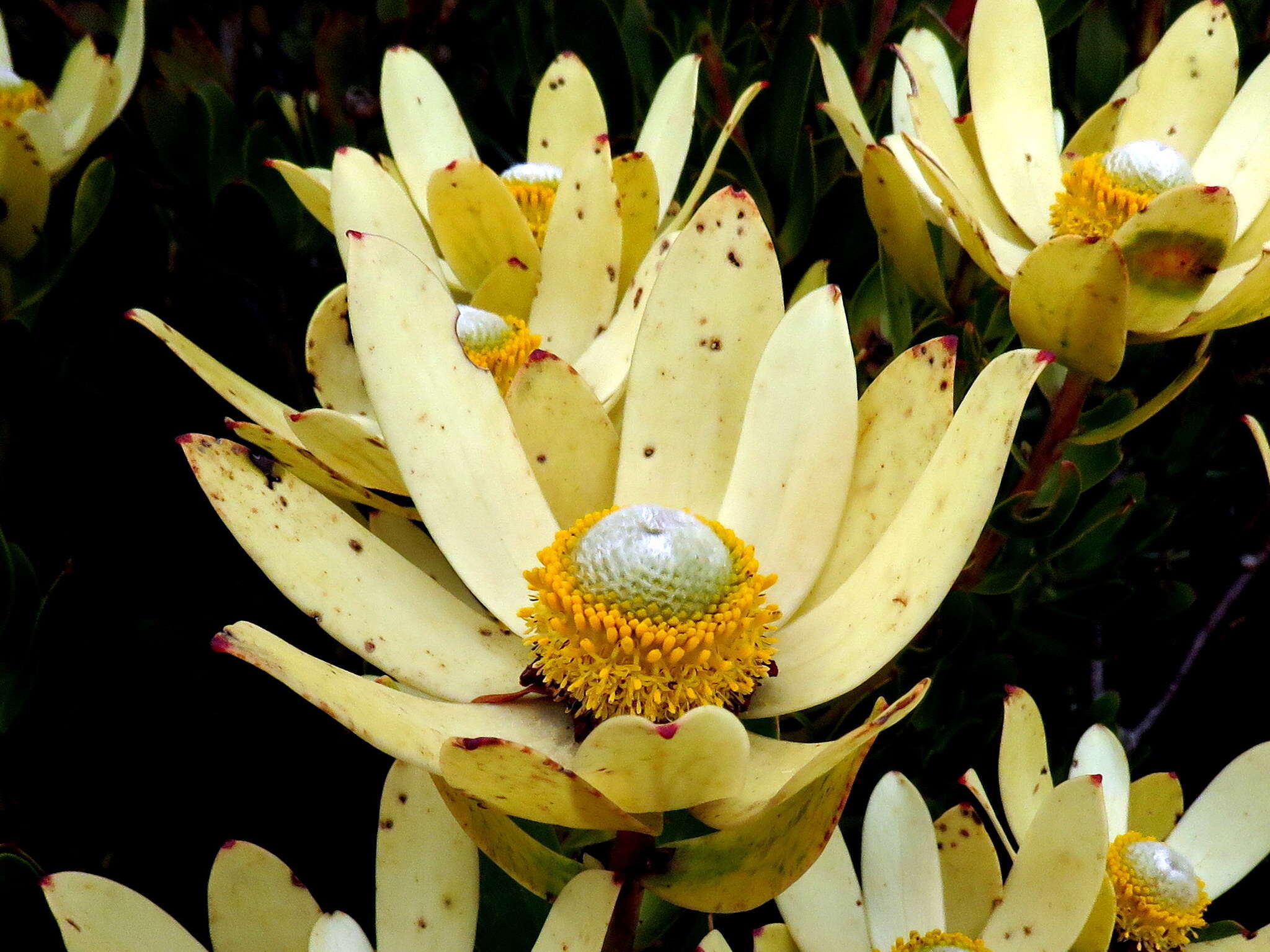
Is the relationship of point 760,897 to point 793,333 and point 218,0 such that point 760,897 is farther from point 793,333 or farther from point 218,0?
point 218,0

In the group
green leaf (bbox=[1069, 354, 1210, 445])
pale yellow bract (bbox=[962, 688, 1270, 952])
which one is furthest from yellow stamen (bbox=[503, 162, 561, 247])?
pale yellow bract (bbox=[962, 688, 1270, 952])

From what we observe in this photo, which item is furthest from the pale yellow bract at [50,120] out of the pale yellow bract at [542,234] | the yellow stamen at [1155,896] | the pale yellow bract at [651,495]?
the yellow stamen at [1155,896]

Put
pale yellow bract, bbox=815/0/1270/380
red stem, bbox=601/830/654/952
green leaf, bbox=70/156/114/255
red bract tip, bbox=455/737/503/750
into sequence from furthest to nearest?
green leaf, bbox=70/156/114/255, pale yellow bract, bbox=815/0/1270/380, red stem, bbox=601/830/654/952, red bract tip, bbox=455/737/503/750

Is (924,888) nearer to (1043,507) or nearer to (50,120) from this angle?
(1043,507)

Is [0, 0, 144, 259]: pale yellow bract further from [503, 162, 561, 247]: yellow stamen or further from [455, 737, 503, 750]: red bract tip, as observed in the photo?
[455, 737, 503, 750]: red bract tip

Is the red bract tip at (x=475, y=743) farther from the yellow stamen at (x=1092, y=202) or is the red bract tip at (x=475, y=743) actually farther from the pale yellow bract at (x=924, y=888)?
the yellow stamen at (x=1092, y=202)

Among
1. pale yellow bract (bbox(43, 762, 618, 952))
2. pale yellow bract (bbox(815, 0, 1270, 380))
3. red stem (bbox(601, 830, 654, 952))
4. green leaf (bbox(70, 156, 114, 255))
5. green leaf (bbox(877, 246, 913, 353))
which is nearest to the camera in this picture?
red stem (bbox(601, 830, 654, 952))

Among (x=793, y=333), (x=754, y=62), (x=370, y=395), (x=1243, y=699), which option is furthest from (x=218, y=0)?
(x=1243, y=699)
